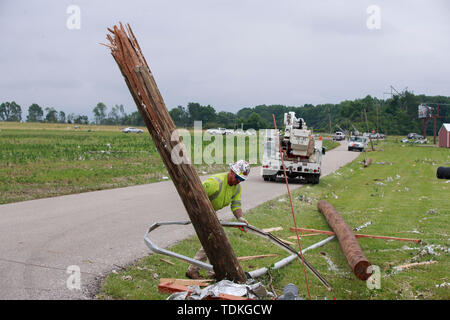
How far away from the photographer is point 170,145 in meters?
4.97

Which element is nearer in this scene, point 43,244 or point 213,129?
point 43,244

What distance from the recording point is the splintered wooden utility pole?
15.6ft

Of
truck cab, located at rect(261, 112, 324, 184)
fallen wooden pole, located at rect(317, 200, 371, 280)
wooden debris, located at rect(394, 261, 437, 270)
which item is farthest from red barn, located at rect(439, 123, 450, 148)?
wooden debris, located at rect(394, 261, 437, 270)

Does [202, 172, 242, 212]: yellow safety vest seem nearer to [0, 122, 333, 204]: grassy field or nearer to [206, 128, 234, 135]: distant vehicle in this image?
[0, 122, 333, 204]: grassy field

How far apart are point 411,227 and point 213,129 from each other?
44.2 m

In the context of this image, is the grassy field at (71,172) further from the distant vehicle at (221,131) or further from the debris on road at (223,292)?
the distant vehicle at (221,131)

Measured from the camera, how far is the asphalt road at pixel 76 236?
19.2 feet

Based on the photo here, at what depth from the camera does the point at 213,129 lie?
53.6m

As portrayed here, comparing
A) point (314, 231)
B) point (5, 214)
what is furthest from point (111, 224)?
point (314, 231)

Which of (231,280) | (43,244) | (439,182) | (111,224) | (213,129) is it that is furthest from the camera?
(213,129)

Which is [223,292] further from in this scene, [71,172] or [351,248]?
[71,172]

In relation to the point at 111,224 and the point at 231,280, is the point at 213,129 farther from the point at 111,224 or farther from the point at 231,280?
the point at 231,280

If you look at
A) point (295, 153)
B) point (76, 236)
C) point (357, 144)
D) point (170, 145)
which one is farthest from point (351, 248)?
point (357, 144)

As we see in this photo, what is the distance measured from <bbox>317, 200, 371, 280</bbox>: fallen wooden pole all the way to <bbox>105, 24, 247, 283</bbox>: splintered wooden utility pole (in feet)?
6.25
